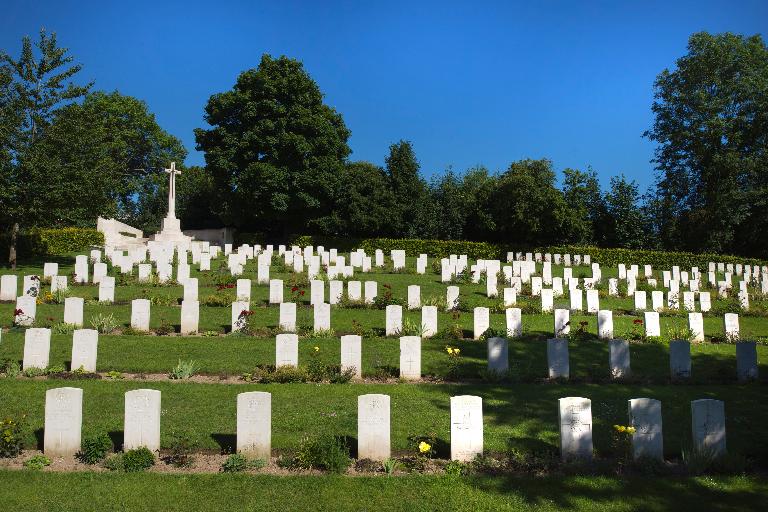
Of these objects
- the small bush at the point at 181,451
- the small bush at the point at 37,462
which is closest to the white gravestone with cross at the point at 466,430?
the small bush at the point at 181,451

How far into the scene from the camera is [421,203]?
44.3 meters

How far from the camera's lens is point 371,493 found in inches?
→ 259

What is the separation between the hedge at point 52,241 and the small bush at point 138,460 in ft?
85.6

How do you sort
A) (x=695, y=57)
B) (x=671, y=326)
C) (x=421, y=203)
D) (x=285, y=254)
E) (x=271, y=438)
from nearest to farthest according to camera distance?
(x=271, y=438)
(x=671, y=326)
(x=285, y=254)
(x=695, y=57)
(x=421, y=203)

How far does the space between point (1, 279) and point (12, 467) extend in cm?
1309

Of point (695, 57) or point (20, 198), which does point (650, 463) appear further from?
point (695, 57)

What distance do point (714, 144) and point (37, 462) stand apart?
148 ft

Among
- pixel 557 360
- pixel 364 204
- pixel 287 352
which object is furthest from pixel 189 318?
pixel 364 204

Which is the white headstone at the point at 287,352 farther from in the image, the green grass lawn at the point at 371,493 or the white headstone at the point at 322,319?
the green grass lawn at the point at 371,493

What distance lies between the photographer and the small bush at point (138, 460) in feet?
23.1

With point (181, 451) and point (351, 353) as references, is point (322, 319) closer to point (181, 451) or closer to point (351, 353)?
point (351, 353)

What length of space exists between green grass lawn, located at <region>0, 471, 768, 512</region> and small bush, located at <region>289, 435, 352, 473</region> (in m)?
0.24

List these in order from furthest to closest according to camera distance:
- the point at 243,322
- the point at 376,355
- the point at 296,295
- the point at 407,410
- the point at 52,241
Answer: the point at 52,241 → the point at 296,295 → the point at 243,322 → the point at 376,355 → the point at 407,410

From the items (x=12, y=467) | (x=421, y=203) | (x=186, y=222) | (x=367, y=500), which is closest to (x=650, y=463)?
(x=367, y=500)
